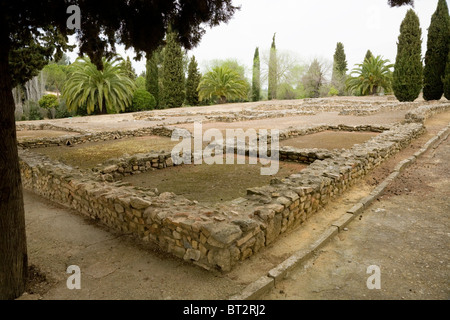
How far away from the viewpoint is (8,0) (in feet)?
10.2

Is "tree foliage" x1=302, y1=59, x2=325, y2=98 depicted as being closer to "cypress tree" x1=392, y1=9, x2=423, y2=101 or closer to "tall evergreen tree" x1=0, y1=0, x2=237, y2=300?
"cypress tree" x1=392, y1=9, x2=423, y2=101

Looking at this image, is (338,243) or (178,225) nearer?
(178,225)

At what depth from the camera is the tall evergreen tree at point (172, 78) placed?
32.7 metres

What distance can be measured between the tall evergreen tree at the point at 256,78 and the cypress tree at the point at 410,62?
21471 mm

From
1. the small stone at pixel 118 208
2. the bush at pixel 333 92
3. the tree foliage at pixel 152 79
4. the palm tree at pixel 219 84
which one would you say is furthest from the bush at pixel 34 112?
the bush at pixel 333 92

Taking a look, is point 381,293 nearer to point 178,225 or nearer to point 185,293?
point 185,293

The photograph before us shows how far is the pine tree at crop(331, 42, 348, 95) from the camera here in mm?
48531

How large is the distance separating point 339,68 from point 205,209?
51260mm

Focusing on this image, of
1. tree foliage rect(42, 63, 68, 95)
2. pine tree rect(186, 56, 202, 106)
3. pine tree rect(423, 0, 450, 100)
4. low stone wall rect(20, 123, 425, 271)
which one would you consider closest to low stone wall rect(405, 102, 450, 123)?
pine tree rect(423, 0, 450, 100)

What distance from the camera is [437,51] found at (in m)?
24.3

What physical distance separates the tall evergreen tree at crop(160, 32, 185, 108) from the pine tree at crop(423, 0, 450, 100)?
23186mm
